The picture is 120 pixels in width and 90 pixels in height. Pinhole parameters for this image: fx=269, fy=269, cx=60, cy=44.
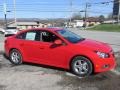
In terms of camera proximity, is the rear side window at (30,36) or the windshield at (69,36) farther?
the rear side window at (30,36)

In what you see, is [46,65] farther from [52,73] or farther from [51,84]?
[51,84]

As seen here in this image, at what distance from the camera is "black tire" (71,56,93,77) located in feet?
26.5

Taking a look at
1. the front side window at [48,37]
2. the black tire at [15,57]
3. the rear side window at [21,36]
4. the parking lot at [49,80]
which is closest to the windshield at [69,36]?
the front side window at [48,37]

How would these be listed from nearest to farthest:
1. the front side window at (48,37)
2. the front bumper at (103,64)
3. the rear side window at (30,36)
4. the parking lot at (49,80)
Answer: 1. the parking lot at (49,80)
2. the front bumper at (103,64)
3. the front side window at (48,37)
4. the rear side window at (30,36)

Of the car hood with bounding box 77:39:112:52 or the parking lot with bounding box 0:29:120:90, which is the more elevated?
the car hood with bounding box 77:39:112:52

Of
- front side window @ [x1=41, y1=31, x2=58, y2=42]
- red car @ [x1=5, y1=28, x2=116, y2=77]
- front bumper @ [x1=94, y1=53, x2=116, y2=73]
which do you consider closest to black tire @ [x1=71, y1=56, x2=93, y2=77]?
red car @ [x1=5, y1=28, x2=116, y2=77]

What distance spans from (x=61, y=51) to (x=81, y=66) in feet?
2.74

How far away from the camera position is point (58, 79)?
7.79 meters

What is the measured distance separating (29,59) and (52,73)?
1.39 m

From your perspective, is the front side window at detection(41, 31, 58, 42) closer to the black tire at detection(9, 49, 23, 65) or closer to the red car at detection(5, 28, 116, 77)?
the red car at detection(5, 28, 116, 77)

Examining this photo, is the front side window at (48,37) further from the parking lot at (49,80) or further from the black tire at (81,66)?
the black tire at (81,66)

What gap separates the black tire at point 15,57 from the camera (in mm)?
9867

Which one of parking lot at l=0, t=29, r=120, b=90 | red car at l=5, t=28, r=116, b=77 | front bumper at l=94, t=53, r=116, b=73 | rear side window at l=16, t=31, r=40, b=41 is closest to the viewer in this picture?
parking lot at l=0, t=29, r=120, b=90

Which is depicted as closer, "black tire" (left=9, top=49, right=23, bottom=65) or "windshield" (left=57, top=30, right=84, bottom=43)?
"windshield" (left=57, top=30, right=84, bottom=43)
